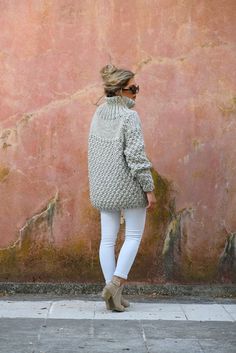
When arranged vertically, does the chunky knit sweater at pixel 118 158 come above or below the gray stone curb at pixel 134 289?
above

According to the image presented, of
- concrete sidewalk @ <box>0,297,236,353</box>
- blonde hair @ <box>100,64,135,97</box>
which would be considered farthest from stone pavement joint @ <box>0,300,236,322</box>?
blonde hair @ <box>100,64,135,97</box>

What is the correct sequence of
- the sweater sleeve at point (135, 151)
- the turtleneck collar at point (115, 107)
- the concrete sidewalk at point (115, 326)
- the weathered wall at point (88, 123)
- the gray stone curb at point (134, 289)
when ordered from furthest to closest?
the gray stone curb at point (134, 289) < the weathered wall at point (88, 123) < the turtleneck collar at point (115, 107) < the sweater sleeve at point (135, 151) < the concrete sidewalk at point (115, 326)

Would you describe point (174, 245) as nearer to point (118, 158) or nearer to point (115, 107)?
point (118, 158)

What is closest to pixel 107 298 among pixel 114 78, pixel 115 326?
pixel 115 326

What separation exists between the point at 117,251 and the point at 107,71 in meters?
A: 1.48

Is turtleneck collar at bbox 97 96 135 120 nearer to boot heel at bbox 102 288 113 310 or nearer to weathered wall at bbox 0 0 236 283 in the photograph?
weathered wall at bbox 0 0 236 283

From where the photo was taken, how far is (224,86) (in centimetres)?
698

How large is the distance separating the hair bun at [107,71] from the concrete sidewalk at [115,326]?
162 centimetres

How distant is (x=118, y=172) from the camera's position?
20.5 feet

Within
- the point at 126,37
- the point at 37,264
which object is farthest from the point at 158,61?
the point at 37,264

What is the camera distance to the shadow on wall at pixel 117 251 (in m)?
7.01

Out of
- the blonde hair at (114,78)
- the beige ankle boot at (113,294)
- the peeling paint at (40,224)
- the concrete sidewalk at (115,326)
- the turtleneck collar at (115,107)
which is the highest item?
the blonde hair at (114,78)

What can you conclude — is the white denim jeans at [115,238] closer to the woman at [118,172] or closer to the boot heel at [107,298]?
the woman at [118,172]

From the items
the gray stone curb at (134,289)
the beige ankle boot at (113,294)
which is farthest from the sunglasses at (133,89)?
the gray stone curb at (134,289)
